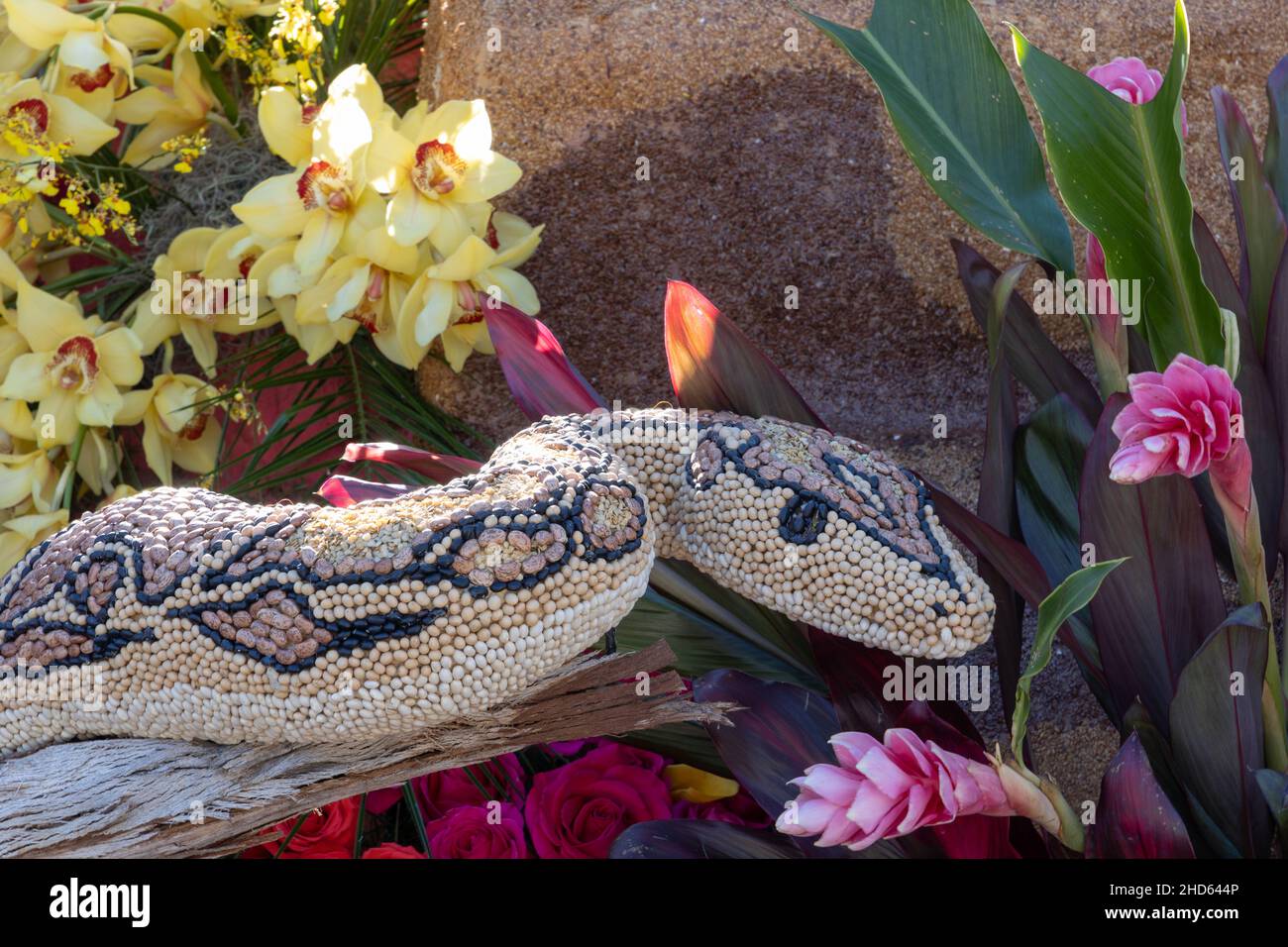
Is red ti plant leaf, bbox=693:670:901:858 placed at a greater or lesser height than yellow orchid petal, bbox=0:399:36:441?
lesser

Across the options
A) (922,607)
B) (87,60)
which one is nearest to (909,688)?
(922,607)

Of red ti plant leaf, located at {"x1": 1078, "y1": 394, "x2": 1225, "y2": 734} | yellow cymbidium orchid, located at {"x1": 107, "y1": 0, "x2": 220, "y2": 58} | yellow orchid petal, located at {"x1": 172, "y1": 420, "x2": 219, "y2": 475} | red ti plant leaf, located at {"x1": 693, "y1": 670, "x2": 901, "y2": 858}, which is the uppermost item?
yellow cymbidium orchid, located at {"x1": 107, "y1": 0, "x2": 220, "y2": 58}

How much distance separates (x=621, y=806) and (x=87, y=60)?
66 cm

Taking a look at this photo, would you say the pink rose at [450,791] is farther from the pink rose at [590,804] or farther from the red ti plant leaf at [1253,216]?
the red ti plant leaf at [1253,216]

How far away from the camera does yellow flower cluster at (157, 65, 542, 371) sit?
0.81 m

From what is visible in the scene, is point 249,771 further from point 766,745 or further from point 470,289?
point 470,289

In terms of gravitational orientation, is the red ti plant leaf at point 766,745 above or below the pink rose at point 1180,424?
below

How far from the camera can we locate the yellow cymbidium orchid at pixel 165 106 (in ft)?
3.23

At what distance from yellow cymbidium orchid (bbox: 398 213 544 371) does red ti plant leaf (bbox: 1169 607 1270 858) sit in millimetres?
472

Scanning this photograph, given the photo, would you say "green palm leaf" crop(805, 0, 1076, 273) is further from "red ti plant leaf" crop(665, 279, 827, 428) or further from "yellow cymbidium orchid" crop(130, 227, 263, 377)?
"yellow cymbidium orchid" crop(130, 227, 263, 377)

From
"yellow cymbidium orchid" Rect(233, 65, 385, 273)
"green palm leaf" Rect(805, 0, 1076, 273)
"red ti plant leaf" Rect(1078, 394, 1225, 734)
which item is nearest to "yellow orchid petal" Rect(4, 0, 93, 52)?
"yellow cymbidium orchid" Rect(233, 65, 385, 273)

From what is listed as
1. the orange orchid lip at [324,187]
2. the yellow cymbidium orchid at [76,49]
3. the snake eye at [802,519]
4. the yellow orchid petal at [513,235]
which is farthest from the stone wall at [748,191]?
the snake eye at [802,519]

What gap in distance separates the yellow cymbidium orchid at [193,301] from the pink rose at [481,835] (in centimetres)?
41

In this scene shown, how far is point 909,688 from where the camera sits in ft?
2.18
